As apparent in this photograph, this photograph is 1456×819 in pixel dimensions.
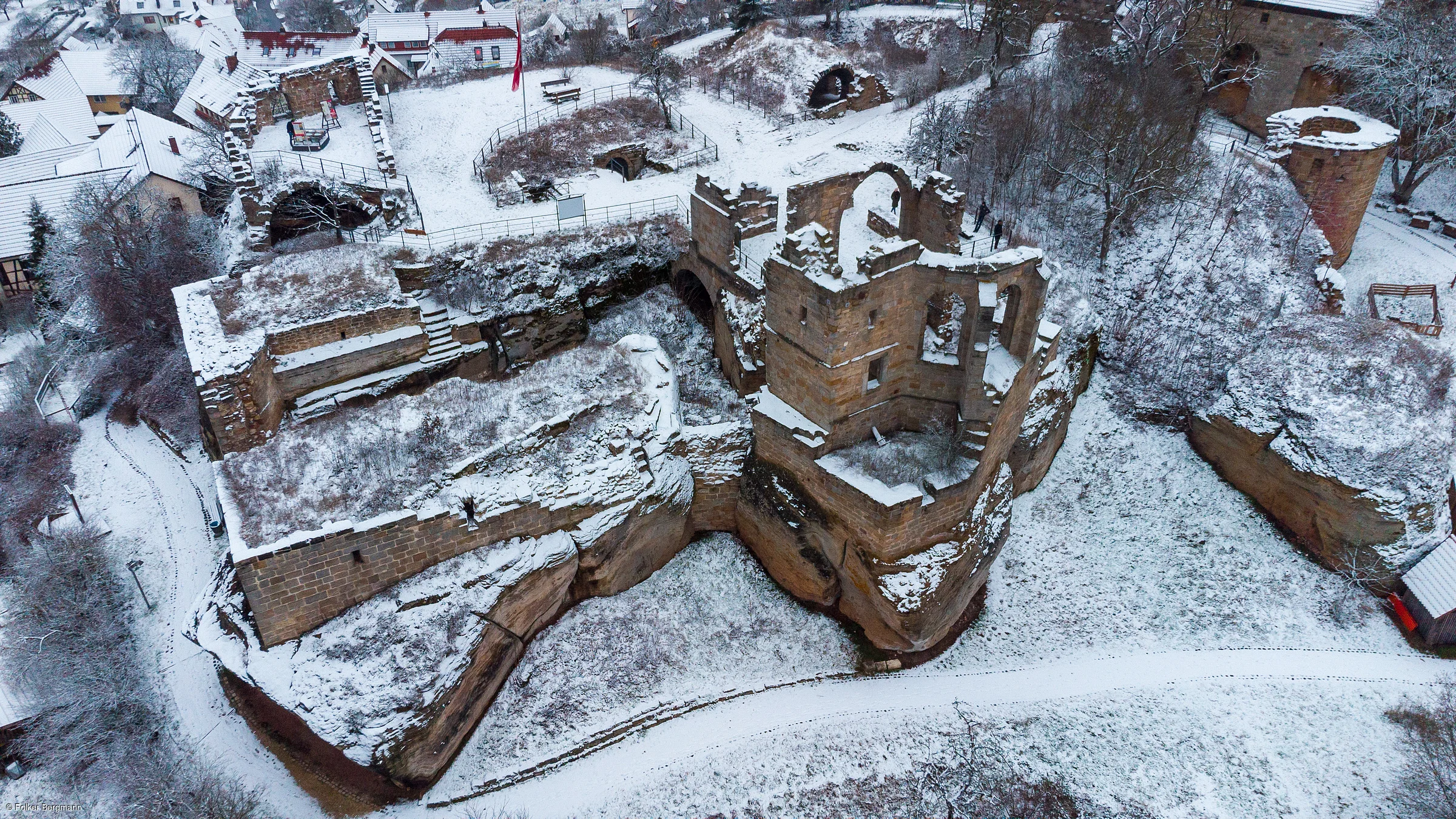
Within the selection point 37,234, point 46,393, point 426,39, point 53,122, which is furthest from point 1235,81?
point 53,122

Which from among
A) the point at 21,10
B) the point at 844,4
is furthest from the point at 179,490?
the point at 21,10

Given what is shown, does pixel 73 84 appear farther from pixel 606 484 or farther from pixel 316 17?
pixel 606 484

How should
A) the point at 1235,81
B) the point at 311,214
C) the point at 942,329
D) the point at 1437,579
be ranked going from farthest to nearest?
1. the point at 1235,81
2. the point at 311,214
3. the point at 942,329
4. the point at 1437,579

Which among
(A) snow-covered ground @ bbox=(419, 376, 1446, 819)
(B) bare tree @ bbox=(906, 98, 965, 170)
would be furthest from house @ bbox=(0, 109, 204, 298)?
(B) bare tree @ bbox=(906, 98, 965, 170)

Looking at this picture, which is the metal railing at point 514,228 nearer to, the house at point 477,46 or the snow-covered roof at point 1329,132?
the snow-covered roof at point 1329,132

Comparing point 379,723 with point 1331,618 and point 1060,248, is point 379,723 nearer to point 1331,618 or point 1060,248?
point 1331,618
